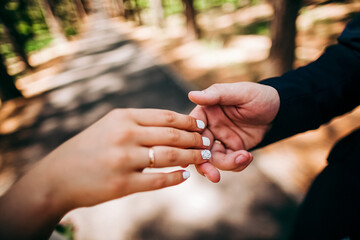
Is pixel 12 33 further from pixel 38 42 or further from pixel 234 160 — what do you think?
pixel 234 160

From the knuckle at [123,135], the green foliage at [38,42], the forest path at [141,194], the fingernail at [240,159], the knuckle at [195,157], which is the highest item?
the green foliage at [38,42]

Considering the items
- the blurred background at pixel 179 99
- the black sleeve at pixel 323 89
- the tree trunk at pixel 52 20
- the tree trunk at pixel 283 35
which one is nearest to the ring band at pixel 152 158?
the black sleeve at pixel 323 89

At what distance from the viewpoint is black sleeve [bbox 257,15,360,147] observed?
150 centimetres

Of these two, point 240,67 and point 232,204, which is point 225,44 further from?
point 232,204

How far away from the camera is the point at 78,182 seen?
0.99 meters

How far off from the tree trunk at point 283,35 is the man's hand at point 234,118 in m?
3.18

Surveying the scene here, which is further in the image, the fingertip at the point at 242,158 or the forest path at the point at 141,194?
the forest path at the point at 141,194

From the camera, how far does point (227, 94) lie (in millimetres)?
1553

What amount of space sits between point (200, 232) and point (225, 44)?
7145 mm

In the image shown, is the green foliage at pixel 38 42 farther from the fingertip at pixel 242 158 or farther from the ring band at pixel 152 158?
the fingertip at pixel 242 158

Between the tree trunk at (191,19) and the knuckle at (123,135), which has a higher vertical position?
the tree trunk at (191,19)

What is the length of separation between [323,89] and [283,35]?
3.15 meters

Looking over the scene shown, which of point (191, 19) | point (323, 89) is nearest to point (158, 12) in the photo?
point (191, 19)

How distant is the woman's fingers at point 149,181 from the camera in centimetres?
107
